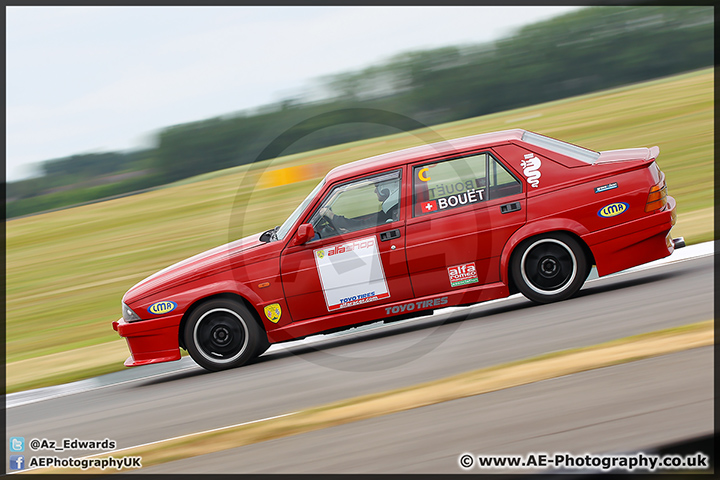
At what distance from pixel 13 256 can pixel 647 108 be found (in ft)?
69.3

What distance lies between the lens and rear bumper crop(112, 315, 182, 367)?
20.6 ft

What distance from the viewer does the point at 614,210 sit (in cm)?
613

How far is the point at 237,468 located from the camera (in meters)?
3.91

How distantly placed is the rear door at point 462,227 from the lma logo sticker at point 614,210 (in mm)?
769

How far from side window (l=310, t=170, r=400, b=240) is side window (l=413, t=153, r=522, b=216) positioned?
248mm

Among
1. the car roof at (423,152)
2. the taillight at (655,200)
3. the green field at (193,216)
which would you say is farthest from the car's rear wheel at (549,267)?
the green field at (193,216)

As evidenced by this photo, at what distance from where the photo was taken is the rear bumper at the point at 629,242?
611cm

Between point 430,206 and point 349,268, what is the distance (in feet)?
3.33

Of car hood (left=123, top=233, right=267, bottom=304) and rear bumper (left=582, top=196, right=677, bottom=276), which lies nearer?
rear bumper (left=582, top=196, right=677, bottom=276)

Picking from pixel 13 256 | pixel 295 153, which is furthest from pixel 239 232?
pixel 295 153

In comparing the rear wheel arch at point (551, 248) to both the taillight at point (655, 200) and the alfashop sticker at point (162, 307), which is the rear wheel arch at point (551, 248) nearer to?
the taillight at point (655, 200)

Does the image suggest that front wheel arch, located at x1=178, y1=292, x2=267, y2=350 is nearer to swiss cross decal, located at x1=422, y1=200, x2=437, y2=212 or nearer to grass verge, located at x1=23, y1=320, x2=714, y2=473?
grass verge, located at x1=23, y1=320, x2=714, y2=473

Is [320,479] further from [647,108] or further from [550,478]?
[647,108]
